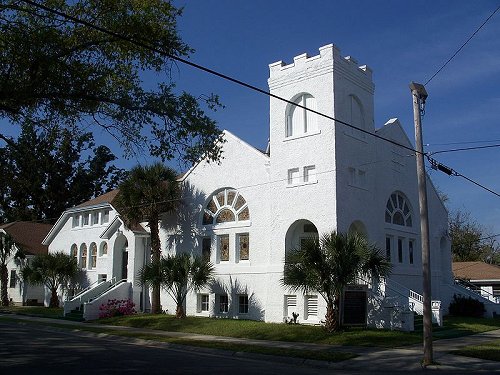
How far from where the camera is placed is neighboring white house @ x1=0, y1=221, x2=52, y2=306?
43031 mm

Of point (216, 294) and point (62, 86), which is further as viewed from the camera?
point (216, 294)

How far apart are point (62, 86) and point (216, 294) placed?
17.5m

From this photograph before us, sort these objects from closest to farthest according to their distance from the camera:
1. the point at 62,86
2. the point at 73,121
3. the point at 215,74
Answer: the point at 215,74, the point at 62,86, the point at 73,121

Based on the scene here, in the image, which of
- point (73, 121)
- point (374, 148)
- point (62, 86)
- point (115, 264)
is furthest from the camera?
point (115, 264)

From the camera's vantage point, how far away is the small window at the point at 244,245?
2814cm

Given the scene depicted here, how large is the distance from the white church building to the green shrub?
753 mm

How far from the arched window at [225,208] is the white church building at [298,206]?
0.19 feet

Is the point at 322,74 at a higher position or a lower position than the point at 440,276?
higher

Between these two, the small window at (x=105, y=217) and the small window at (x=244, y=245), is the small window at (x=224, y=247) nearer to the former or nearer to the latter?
the small window at (x=244, y=245)

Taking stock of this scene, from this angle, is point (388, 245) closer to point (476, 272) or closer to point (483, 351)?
point (483, 351)

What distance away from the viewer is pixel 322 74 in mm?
25609

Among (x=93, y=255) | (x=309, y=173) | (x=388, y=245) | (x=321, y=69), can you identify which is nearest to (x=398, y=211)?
(x=388, y=245)

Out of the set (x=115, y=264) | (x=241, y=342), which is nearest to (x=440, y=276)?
(x=241, y=342)

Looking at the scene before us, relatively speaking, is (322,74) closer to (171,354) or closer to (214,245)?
(214,245)
